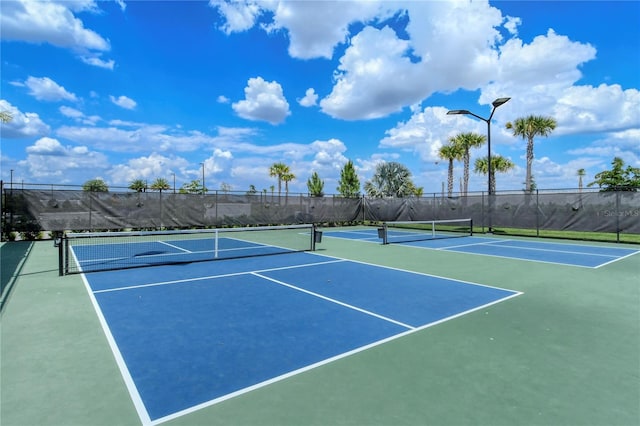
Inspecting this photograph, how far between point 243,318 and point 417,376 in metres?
2.49

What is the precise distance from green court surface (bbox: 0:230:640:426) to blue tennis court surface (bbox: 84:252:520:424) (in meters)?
0.18

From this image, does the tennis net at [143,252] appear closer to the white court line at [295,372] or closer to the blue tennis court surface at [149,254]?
the blue tennis court surface at [149,254]

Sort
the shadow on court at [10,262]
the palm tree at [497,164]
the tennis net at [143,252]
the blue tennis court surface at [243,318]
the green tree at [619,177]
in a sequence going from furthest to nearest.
→ the palm tree at [497,164] → the green tree at [619,177] → the tennis net at [143,252] → the shadow on court at [10,262] → the blue tennis court surface at [243,318]

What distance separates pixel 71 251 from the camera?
11586mm

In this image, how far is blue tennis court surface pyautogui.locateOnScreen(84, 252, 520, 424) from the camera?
3223 mm

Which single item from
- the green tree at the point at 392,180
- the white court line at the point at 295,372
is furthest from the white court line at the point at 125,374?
the green tree at the point at 392,180

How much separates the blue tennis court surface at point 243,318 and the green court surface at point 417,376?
18 cm

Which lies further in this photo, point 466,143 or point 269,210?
point 466,143

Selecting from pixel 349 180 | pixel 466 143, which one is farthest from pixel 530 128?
pixel 349 180

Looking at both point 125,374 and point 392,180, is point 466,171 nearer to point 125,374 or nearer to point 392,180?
point 392,180

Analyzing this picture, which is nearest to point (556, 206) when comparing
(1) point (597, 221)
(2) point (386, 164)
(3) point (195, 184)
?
(1) point (597, 221)

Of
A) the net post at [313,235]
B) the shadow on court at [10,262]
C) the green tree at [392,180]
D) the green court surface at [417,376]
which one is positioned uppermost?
the green tree at [392,180]

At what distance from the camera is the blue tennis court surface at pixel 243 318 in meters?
3.22

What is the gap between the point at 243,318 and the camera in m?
4.87
